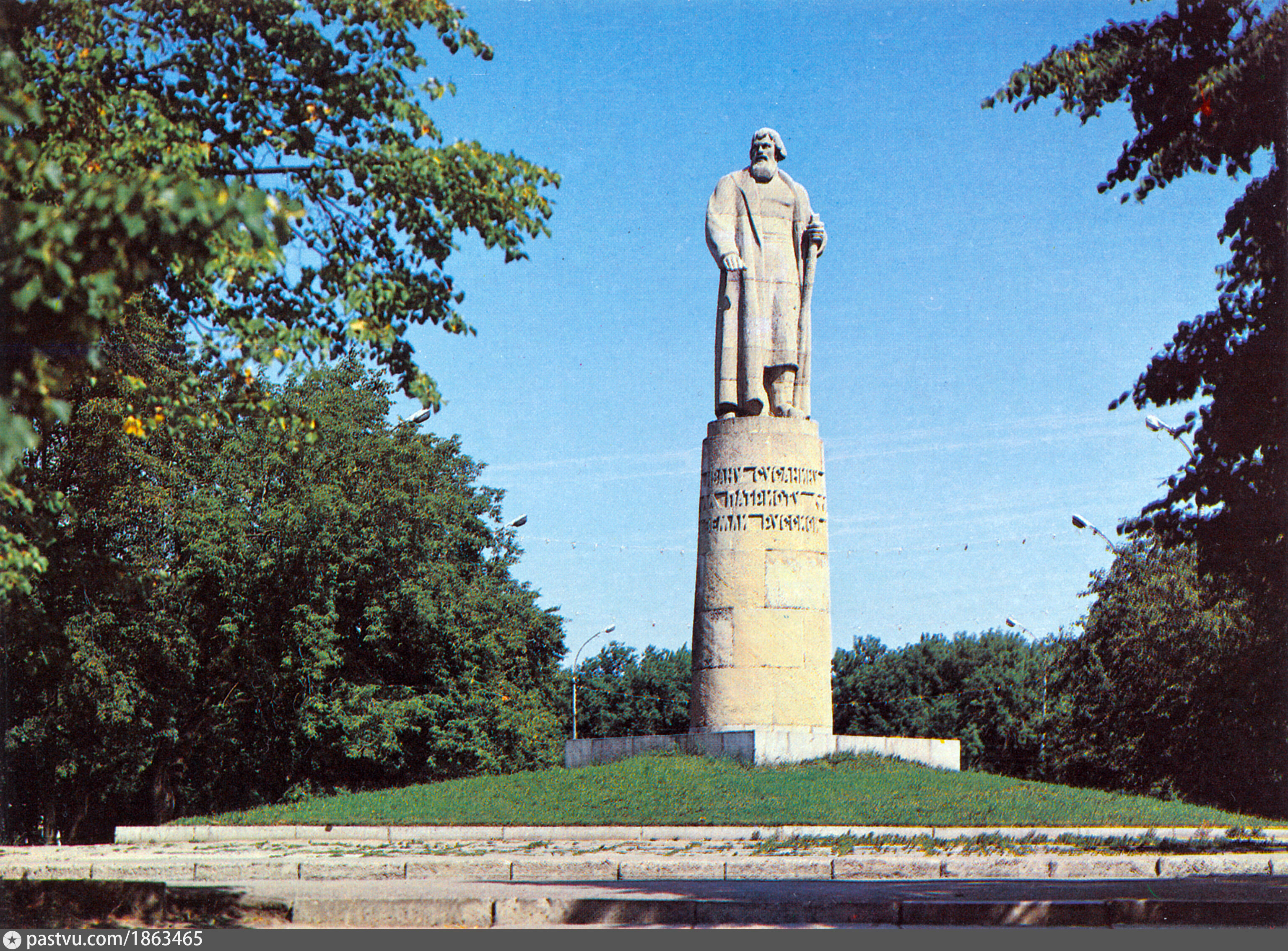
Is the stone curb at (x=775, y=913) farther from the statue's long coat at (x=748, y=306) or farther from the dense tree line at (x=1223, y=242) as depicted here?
the statue's long coat at (x=748, y=306)

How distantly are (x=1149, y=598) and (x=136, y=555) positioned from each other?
26024 millimetres

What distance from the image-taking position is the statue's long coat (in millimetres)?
22797

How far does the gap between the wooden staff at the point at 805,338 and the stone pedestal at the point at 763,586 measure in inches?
21.2

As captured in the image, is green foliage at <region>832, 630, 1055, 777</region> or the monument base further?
green foliage at <region>832, 630, 1055, 777</region>

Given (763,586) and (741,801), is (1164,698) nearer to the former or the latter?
(763,586)

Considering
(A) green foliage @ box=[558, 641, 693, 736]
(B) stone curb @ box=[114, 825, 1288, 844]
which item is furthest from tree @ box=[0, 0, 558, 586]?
(A) green foliage @ box=[558, 641, 693, 736]

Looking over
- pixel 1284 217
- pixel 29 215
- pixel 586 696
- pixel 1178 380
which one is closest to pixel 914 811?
pixel 1178 380

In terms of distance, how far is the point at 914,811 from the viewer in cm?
1675

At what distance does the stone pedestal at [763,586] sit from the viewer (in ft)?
70.7

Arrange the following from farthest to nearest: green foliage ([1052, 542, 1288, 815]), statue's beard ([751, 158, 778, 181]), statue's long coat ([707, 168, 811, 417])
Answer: green foliage ([1052, 542, 1288, 815]) < statue's beard ([751, 158, 778, 181]) < statue's long coat ([707, 168, 811, 417])

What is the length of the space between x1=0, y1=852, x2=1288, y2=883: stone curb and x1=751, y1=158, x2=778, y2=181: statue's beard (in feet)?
41.8

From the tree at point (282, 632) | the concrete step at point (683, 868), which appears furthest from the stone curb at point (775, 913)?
the tree at point (282, 632)

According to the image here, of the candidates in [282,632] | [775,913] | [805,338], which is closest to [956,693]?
[282,632]

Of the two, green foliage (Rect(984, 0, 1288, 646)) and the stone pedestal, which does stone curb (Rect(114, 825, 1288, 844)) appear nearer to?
green foliage (Rect(984, 0, 1288, 646))
